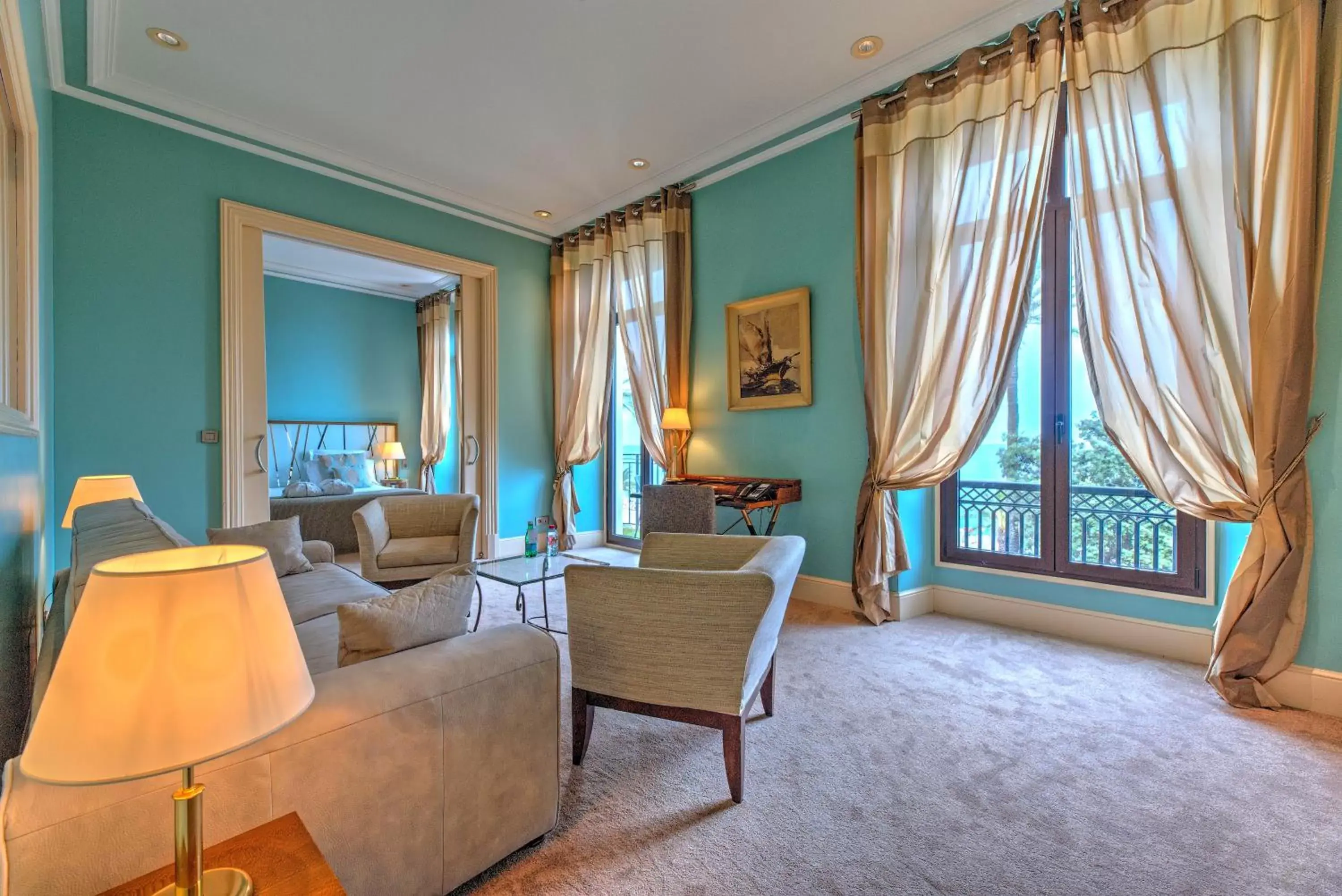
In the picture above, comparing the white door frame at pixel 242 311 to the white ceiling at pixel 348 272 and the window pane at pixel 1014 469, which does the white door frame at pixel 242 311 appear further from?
the window pane at pixel 1014 469

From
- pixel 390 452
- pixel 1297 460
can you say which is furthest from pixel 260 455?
pixel 1297 460

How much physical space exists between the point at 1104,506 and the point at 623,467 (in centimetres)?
406

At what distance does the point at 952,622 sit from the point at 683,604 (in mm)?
2495

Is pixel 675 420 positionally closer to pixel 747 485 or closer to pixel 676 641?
pixel 747 485

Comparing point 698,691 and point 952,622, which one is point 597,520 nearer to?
point 952,622

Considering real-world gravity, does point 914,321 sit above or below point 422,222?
below

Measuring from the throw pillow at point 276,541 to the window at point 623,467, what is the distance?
124 inches

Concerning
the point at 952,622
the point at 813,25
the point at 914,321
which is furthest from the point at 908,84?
the point at 952,622

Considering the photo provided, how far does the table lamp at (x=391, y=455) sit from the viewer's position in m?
7.20

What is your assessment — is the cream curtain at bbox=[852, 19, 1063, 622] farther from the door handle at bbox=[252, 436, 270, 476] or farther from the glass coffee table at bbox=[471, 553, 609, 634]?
the door handle at bbox=[252, 436, 270, 476]

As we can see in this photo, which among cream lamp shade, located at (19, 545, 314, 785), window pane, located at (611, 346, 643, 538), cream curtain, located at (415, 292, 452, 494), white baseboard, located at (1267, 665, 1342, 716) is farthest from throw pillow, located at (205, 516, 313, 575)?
white baseboard, located at (1267, 665, 1342, 716)

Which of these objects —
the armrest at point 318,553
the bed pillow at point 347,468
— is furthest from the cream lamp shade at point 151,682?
the bed pillow at point 347,468

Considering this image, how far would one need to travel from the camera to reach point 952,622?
11.4 feet

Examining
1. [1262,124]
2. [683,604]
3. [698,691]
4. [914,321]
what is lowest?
[698,691]
